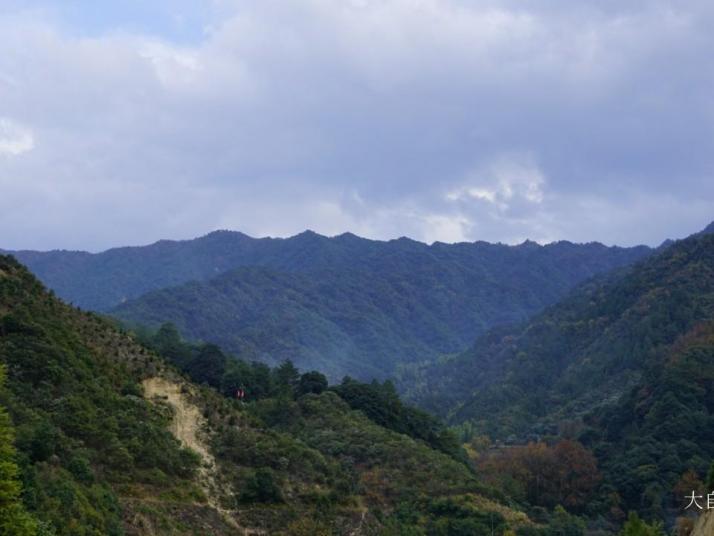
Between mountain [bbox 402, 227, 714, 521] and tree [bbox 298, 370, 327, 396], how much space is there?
78.2 feet

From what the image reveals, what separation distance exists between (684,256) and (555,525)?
102 meters

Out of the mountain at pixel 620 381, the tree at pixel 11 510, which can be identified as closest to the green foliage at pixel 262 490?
the tree at pixel 11 510

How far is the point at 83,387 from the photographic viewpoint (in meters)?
33.1

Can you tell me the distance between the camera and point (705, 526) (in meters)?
21.4

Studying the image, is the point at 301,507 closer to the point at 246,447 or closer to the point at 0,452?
the point at 246,447

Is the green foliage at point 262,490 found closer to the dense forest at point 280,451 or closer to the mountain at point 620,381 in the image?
the dense forest at point 280,451

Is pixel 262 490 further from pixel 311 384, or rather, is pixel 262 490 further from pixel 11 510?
pixel 311 384

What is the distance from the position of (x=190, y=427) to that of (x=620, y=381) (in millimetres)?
88593

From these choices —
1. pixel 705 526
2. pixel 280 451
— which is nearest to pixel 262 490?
pixel 280 451

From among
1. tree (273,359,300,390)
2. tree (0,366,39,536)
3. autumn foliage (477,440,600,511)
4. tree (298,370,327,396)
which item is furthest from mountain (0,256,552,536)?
autumn foliage (477,440,600,511)

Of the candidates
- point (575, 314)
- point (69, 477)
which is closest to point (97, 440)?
point (69, 477)

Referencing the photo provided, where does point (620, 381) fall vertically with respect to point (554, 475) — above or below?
above

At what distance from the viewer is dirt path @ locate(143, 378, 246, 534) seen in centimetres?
3259

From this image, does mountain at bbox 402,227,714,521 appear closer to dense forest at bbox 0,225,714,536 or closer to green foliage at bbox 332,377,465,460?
dense forest at bbox 0,225,714,536
